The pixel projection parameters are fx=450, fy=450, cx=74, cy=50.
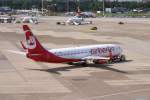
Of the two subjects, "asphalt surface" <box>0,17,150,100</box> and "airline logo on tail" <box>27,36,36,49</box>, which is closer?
"asphalt surface" <box>0,17,150,100</box>

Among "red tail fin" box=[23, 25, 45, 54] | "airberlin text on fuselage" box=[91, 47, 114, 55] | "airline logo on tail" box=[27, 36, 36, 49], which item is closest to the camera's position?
"red tail fin" box=[23, 25, 45, 54]

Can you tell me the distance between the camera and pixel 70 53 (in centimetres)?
7131

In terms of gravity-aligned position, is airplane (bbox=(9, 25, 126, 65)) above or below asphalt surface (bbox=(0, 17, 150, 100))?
above

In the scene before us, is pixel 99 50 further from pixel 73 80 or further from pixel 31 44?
pixel 73 80

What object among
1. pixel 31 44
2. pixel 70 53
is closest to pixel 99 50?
pixel 70 53

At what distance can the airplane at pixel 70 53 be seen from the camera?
220ft

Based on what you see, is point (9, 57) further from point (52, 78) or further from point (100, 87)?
point (100, 87)

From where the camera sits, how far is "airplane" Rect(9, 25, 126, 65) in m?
67.1

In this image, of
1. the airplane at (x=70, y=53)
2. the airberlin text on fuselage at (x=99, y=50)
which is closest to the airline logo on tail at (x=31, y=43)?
the airplane at (x=70, y=53)

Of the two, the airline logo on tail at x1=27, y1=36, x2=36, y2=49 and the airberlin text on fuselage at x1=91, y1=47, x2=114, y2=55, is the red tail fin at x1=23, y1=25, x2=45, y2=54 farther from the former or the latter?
the airberlin text on fuselage at x1=91, y1=47, x2=114, y2=55

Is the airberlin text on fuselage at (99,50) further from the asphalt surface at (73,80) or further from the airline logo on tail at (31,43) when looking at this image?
the airline logo on tail at (31,43)

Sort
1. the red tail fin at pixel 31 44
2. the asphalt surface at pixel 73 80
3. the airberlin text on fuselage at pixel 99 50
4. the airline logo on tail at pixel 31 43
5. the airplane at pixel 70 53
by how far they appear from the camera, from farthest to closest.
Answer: the airberlin text on fuselage at pixel 99 50 < the airplane at pixel 70 53 < the airline logo on tail at pixel 31 43 < the red tail fin at pixel 31 44 < the asphalt surface at pixel 73 80

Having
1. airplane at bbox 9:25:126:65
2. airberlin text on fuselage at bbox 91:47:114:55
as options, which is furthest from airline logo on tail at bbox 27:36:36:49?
airberlin text on fuselage at bbox 91:47:114:55

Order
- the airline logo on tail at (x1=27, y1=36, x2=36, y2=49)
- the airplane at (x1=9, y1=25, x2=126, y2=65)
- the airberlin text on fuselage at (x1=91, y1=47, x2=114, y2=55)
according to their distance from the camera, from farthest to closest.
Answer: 1. the airberlin text on fuselage at (x1=91, y1=47, x2=114, y2=55)
2. the airplane at (x1=9, y1=25, x2=126, y2=65)
3. the airline logo on tail at (x1=27, y1=36, x2=36, y2=49)
